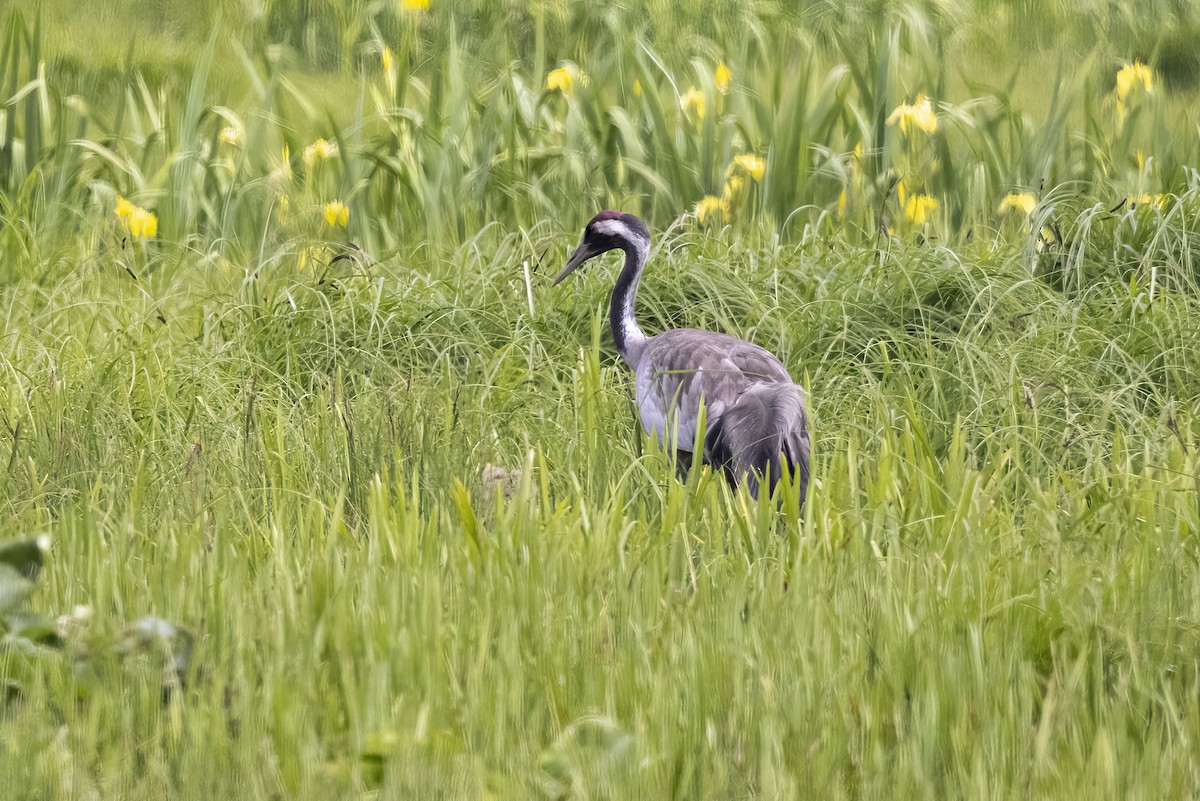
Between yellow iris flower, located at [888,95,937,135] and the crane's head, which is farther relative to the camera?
yellow iris flower, located at [888,95,937,135]

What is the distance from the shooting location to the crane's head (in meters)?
4.37

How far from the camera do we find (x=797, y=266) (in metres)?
4.70

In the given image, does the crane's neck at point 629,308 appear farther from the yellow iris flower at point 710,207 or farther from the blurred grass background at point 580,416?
the yellow iris flower at point 710,207

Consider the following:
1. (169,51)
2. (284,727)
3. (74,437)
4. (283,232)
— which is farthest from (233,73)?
(284,727)

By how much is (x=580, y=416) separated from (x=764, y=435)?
465mm

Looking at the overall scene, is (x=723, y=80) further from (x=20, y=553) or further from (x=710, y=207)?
(x=20, y=553)

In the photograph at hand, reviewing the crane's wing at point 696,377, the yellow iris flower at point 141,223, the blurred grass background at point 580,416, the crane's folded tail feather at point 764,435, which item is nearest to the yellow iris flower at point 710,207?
the blurred grass background at point 580,416

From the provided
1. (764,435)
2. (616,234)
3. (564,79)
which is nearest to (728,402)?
(764,435)

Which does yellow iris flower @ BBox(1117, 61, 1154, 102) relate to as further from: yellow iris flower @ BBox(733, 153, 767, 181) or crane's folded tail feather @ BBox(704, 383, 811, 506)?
crane's folded tail feather @ BBox(704, 383, 811, 506)

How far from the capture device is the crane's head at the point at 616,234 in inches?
172

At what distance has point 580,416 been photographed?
11.6ft

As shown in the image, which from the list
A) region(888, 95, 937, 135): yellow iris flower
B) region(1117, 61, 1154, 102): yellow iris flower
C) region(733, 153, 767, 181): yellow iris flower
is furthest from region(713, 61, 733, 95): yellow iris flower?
region(1117, 61, 1154, 102): yellow iris flower

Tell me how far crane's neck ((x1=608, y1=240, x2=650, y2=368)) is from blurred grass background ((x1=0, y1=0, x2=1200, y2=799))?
121mm

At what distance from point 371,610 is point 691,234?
2931 millimetres
